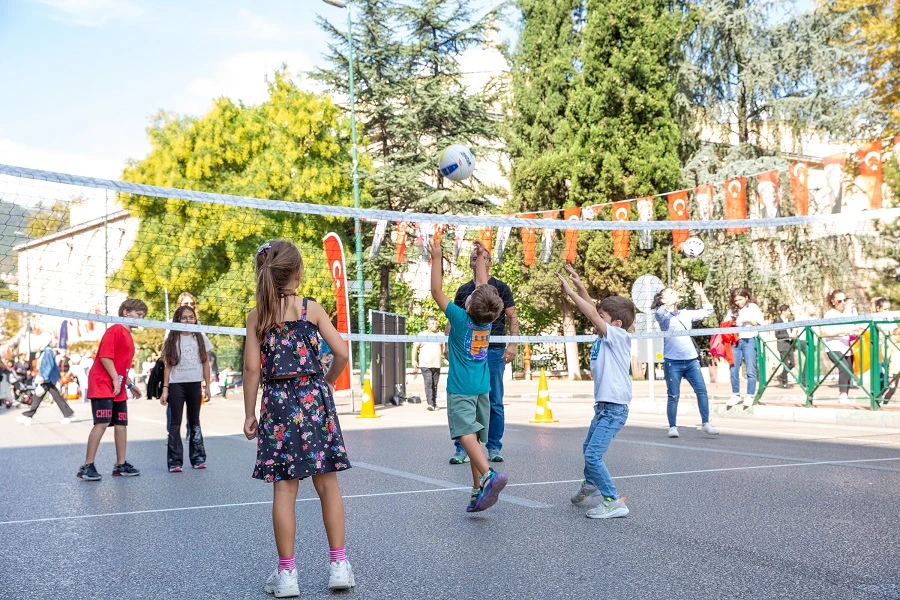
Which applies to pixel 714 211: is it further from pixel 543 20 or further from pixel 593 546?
pixel 593 546

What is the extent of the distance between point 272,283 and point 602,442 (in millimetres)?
2856

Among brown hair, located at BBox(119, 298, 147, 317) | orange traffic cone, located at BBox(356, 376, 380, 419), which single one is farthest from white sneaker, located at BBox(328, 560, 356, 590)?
orange traffic cone, located at BBox(356, 376, 380, 419)

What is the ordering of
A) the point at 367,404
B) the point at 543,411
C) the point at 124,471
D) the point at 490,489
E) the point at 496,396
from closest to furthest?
the point at 490,489 < the point at 496,396 < the point at 124,471 < the point at 543,411 < the point at 367,404

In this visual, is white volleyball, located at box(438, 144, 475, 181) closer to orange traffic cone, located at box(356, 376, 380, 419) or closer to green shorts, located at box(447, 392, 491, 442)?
green shorts, located at box(447, 392, 491, 442)

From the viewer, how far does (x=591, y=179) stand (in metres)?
34.0

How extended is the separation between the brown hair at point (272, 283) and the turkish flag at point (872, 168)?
20106 millimetres

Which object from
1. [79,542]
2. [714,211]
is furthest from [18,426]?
[714,211]

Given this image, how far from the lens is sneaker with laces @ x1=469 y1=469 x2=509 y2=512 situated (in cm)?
618

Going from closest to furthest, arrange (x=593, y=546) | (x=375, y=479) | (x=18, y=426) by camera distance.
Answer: (x=593, y=546) < (x=375, y=479) < (x=18, y=426)

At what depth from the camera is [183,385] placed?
9.95m

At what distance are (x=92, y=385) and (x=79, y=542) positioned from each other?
3.58 meters

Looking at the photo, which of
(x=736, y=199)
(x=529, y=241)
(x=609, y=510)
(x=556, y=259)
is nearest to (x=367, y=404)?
(x=609, y=510)

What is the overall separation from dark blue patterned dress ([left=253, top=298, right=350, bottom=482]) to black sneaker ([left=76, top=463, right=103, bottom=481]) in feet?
17.4

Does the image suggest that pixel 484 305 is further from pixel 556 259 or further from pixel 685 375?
pixel 556 259
